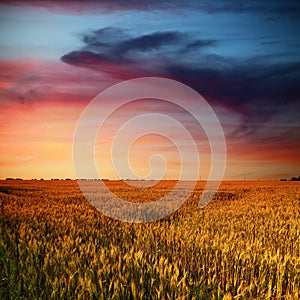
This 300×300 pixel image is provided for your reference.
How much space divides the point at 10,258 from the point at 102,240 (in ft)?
10.5

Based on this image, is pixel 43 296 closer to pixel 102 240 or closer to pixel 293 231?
pixel 102 240

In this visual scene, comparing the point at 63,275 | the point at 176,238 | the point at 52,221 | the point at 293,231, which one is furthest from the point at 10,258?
the point at 293,231

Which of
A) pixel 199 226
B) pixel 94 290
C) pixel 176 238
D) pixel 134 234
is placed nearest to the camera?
pixel 94 290

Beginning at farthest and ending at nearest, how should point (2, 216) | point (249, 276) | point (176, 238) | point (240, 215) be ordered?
point (240, 215) → point (2, 216) → point (176, 238) → point (249, 276)

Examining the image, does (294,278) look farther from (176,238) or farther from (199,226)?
(199,226)

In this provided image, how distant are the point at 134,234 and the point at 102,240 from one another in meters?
1.31

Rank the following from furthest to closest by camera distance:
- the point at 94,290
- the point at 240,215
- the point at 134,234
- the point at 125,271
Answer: the point at 240,215, the point at 134,234, the point at 125,271, the point at 94,290

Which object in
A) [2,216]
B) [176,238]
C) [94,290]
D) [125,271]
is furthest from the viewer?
[2,216]

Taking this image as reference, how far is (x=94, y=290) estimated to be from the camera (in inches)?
227

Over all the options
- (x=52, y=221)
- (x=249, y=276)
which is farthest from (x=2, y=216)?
(x=249, y=276)

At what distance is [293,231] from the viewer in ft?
40.7

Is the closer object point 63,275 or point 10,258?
point 63,275

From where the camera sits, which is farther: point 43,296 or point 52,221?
point 52,221

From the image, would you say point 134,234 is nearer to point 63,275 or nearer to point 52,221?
point 52,221
